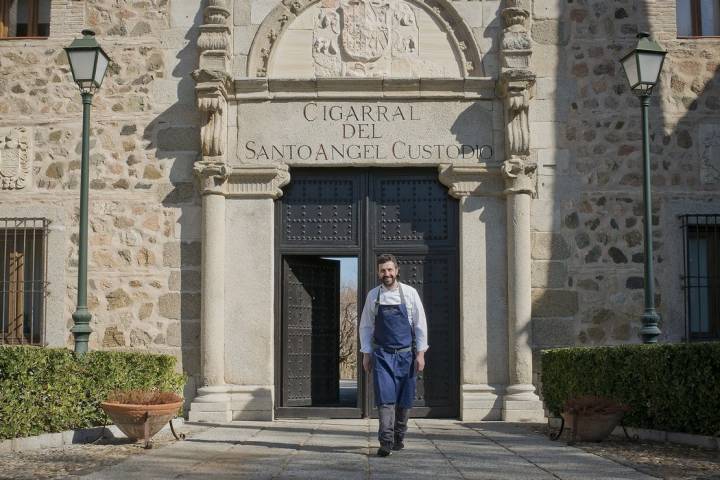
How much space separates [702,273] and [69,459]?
7.71 m

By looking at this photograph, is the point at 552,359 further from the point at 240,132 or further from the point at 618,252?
the point at 240,132

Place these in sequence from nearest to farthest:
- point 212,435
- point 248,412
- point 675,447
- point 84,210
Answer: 1. point 675,447
2. point 212,435
3. point 84,210
4. point 248,412

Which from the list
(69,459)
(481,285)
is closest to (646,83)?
(481,285)

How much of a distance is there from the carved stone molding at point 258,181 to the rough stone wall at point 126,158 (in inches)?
21.7

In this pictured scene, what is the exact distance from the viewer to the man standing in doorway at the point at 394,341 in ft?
26.2

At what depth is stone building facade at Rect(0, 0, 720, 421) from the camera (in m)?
11.5

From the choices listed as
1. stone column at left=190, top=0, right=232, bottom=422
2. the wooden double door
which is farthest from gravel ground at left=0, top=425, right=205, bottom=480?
the wooden double door

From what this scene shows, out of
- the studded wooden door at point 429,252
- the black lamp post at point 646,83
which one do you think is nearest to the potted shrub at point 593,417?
the black lamp post at point 646,83

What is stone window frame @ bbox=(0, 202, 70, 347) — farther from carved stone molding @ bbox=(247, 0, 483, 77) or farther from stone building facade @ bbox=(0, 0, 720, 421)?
carved stone molding @ bbox=(247, 0, 483, 77)

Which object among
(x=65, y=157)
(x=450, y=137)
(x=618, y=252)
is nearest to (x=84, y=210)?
(x=65, y=157)

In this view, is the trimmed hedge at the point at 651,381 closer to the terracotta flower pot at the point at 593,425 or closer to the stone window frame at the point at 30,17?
the terracotta flower pot at the point at 593,425

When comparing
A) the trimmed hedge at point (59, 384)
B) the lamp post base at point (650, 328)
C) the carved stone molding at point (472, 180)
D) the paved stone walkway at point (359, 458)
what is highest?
the carved stone molding at point (472, 180)

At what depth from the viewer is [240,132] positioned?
11.8 meters

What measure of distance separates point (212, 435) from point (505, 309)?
3.89 metres
